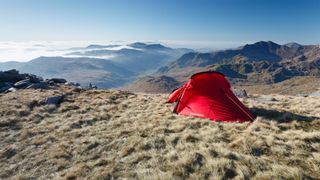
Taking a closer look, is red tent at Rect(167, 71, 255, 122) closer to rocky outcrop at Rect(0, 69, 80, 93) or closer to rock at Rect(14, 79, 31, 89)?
rocky outcrop at Rect(0, 69, 80, 93)

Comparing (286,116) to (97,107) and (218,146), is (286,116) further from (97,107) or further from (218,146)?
(97,107)

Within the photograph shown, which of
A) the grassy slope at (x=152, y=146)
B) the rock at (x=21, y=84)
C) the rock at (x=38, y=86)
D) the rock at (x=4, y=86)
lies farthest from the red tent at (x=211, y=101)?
the rock at (x=4, y=86)

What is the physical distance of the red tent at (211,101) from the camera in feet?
47.9

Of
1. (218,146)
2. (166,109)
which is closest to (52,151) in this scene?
(218,146)

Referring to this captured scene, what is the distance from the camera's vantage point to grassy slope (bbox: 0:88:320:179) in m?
8.27

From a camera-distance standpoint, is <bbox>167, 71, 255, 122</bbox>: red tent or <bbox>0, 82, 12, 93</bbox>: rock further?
<bbox>0, 82, 12, 93</bbox>: rock

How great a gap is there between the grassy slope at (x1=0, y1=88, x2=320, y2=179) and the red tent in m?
0.87

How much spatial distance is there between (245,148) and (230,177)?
2.50 meters

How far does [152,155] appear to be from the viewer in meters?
9.59

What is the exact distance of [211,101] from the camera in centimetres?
1546

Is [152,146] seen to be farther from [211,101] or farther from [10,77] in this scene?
[10,77]

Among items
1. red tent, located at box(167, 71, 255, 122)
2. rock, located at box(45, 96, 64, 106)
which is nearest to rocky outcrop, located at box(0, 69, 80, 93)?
rock, located at box(45, 96, 64, 106)

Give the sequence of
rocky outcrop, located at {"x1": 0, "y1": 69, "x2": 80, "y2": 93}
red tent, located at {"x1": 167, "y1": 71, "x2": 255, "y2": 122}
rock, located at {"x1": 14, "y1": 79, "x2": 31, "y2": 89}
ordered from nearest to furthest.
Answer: red tent, located at {"x1": 167, "y1": 71, "x2": 255, "y2": 122} → rocky outcrop, located at {"x1": 0, "y1": 69, "x2": 80, "y2": 93} → rock, located at {"x1": 14, "y1": 79, "x2": 31, "y2": 89}

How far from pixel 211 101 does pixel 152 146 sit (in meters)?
6.24
